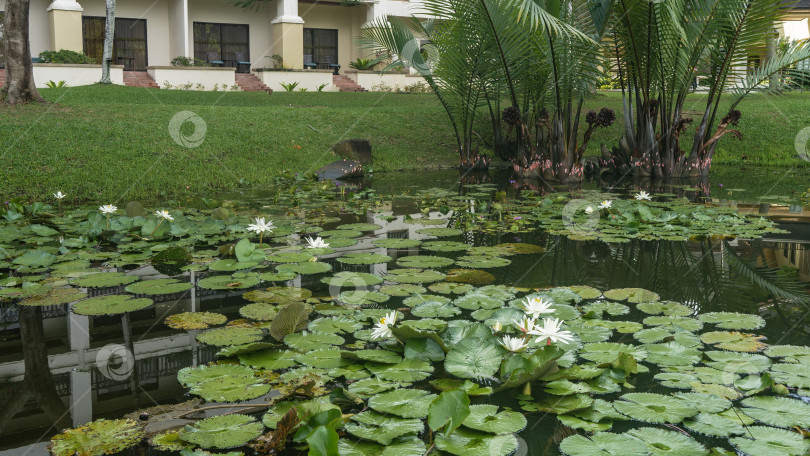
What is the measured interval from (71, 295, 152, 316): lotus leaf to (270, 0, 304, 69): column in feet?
65.2

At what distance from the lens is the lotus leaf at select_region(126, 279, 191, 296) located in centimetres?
342

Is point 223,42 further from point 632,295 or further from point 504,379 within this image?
point 504,379

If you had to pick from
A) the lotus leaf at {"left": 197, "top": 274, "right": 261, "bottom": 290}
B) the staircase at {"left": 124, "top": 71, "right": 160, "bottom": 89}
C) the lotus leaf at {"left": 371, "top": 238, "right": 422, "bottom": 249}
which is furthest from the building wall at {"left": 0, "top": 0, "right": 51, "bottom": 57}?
the lotus leaf at {"left": 197, "top": 274, "right": 261, "bottom": 290}

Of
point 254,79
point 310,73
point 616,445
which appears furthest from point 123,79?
point 616,445

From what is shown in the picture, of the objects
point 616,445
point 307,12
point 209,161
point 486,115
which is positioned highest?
point 307,12

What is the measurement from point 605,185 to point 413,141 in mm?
3766

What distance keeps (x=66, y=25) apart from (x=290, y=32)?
655 cm

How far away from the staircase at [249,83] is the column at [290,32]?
1.75 metres

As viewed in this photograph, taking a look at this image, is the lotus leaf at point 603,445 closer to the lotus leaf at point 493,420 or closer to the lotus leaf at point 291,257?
the lotus leaf at point 493,420

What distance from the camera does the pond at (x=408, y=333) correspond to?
201cm

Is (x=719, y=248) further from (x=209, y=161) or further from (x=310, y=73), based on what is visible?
(x=310, y=73)

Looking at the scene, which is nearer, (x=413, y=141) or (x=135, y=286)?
(x=135, y=286)

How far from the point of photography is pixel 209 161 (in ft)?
28.5

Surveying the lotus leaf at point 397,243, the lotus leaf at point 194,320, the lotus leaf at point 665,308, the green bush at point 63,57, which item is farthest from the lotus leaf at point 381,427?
the green bush at point 63,57
